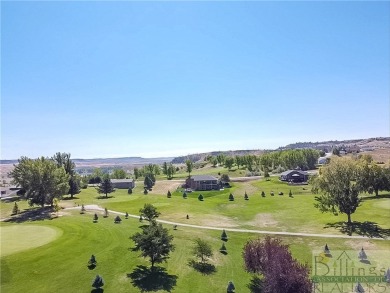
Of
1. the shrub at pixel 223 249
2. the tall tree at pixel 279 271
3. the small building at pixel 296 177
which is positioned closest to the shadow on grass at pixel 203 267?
the shrub at pixel 223 249

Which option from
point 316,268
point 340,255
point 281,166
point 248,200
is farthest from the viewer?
point 281,166

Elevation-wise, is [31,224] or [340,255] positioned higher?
[31,224]

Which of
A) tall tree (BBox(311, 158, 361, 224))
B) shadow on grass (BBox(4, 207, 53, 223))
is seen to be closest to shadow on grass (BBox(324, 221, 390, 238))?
tall tree (BBox(311, 158, 361, 224))

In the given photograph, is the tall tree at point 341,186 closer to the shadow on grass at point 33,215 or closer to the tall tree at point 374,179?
the tall tree at point 374,179

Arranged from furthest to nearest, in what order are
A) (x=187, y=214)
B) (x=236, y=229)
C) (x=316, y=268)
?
(x=187, y=214)
(x=236, y=229)
(x=316, y=268)

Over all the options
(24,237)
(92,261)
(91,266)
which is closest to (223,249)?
(92,261)

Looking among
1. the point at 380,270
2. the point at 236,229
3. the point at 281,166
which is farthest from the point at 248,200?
the point at 281,166

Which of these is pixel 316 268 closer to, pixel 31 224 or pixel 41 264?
pixel 41 264
